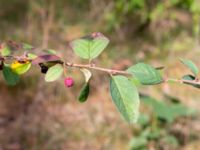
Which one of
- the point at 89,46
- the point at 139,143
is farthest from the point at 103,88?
the point at 89,46

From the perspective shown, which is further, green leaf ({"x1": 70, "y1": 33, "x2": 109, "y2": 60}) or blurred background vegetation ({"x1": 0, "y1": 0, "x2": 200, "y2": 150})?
blurred background vegetation ({"x1": 0, "y1": 0, "x2": 200, "y2": 150})

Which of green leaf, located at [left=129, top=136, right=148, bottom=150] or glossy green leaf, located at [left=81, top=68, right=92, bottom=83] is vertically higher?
glossy green leaf, located at [left=81, top=68, right=92, bottom=83]

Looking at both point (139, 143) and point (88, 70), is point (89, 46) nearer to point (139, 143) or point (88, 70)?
point (88, 70)

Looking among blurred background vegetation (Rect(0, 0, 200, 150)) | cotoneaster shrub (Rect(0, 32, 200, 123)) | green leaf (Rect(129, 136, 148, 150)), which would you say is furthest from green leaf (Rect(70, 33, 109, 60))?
green leaf (Rect(129, 136, 148, 150))

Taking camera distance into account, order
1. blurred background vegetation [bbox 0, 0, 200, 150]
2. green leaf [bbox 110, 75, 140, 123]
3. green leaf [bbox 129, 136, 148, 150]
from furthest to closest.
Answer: blurred background vegetation [bbox 0, 0, 200, 150], green leaf [bbox 129, 136, 148, 150], green leaf [bbox 110, 75, 140, 123]

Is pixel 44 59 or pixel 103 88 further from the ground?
pixel 44 59

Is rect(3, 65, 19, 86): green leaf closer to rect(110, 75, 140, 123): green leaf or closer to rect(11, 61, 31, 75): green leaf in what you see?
rect(11, 61, 31, 75): green leaf

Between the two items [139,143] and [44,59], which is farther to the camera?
[139,143]
